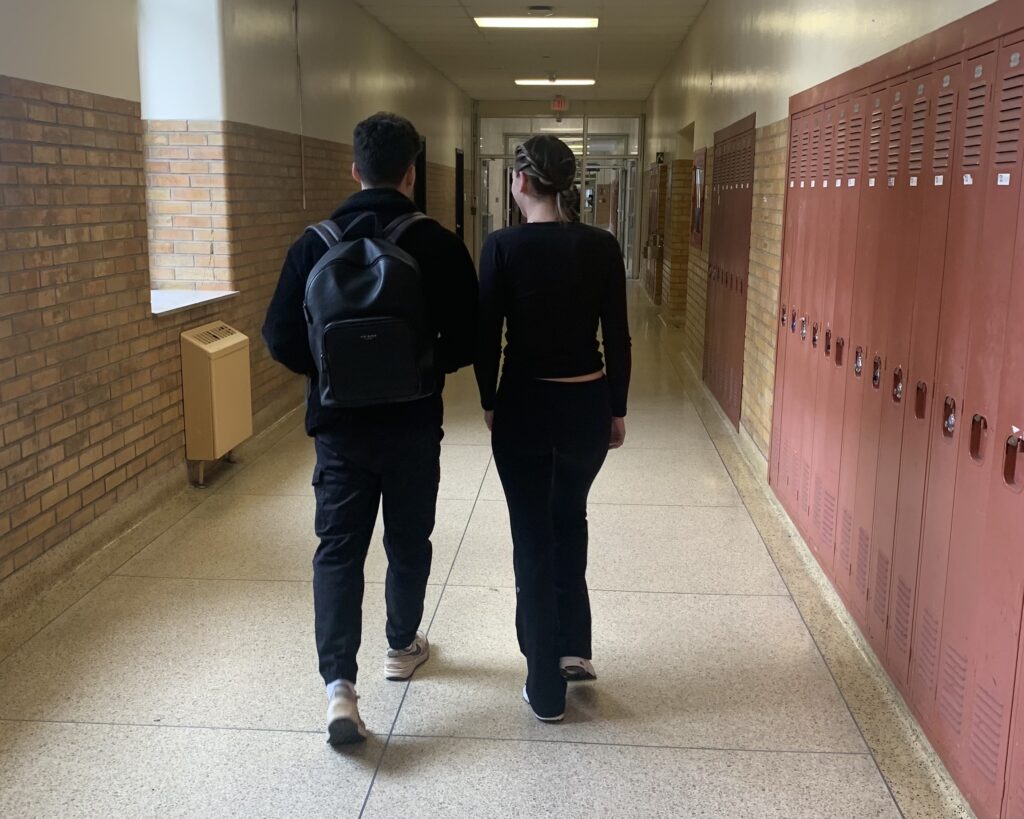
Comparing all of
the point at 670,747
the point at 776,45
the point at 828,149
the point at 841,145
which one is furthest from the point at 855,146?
the point at 670,747

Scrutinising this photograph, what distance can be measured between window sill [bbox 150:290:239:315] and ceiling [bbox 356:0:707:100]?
3985mm

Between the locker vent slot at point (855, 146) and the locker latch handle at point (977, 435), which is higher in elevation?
the locker vent slot at point (855, 146)

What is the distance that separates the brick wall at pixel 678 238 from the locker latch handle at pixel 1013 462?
8.77 meters

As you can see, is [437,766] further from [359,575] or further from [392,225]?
[392,225]

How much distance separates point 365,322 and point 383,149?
1.63 feet

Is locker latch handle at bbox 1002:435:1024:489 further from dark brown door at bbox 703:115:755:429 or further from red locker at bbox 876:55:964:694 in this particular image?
dark brown door at bbox 703:115:755:429

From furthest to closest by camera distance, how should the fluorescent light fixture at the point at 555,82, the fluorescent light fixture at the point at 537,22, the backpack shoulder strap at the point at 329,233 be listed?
the fluorescent light fixture at the point at 555,82, the fluorescent light fixture at the point at 537,22, the backpack shoulder strap at the point at 329,233

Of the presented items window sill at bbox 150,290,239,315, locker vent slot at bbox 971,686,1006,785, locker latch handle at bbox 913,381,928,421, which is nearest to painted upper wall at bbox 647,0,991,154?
locker latch handle at bbox 913,381,928,421

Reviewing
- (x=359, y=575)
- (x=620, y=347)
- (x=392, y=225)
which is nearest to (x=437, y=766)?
(x=359, y=575)

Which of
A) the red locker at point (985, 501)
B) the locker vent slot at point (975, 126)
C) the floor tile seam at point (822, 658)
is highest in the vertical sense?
the locker vent slot at point (975, 126)

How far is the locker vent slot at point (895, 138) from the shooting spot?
2961mm

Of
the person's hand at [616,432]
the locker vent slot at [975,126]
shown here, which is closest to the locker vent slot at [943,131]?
the locker vent slot at [975,126]

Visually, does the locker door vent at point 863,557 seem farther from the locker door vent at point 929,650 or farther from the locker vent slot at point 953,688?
the locker vent slot at point 953,688

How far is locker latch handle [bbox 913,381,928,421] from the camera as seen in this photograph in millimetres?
2672
